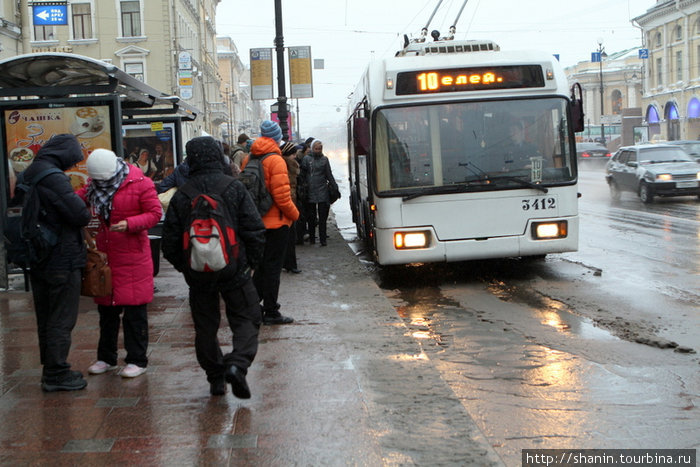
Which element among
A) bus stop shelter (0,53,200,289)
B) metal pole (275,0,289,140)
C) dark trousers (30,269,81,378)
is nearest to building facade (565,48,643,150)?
metal pole (275,0,289,140)

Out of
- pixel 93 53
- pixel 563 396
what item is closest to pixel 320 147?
pixel 563 396

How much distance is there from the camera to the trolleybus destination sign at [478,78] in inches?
414

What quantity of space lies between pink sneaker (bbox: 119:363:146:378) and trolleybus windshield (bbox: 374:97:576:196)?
499 cm

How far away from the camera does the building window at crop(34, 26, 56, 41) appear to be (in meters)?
47.6

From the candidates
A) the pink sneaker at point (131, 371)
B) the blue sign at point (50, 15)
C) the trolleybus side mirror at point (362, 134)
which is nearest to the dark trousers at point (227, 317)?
the pink sneaker at point (131, 371)

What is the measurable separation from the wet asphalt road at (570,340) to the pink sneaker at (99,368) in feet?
8.02

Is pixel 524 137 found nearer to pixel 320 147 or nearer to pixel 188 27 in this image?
pixel 320 147

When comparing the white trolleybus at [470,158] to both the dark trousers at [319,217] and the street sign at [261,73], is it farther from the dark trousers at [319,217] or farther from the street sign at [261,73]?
the street sign at [261,73]

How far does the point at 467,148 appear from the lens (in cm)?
1041

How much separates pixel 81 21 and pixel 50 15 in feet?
96.8

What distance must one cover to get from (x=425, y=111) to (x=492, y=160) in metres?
1.01

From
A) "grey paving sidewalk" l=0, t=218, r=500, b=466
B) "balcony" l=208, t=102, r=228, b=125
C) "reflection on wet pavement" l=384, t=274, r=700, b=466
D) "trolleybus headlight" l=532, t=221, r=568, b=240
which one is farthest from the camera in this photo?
"balcony" l=208, t=102, r=228, b=125

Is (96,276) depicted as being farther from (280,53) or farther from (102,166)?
(280,53)

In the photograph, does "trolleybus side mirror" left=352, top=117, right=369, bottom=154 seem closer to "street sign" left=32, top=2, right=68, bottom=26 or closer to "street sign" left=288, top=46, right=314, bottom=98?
"street sign" left=288, top=46, right=314, bottom=98
